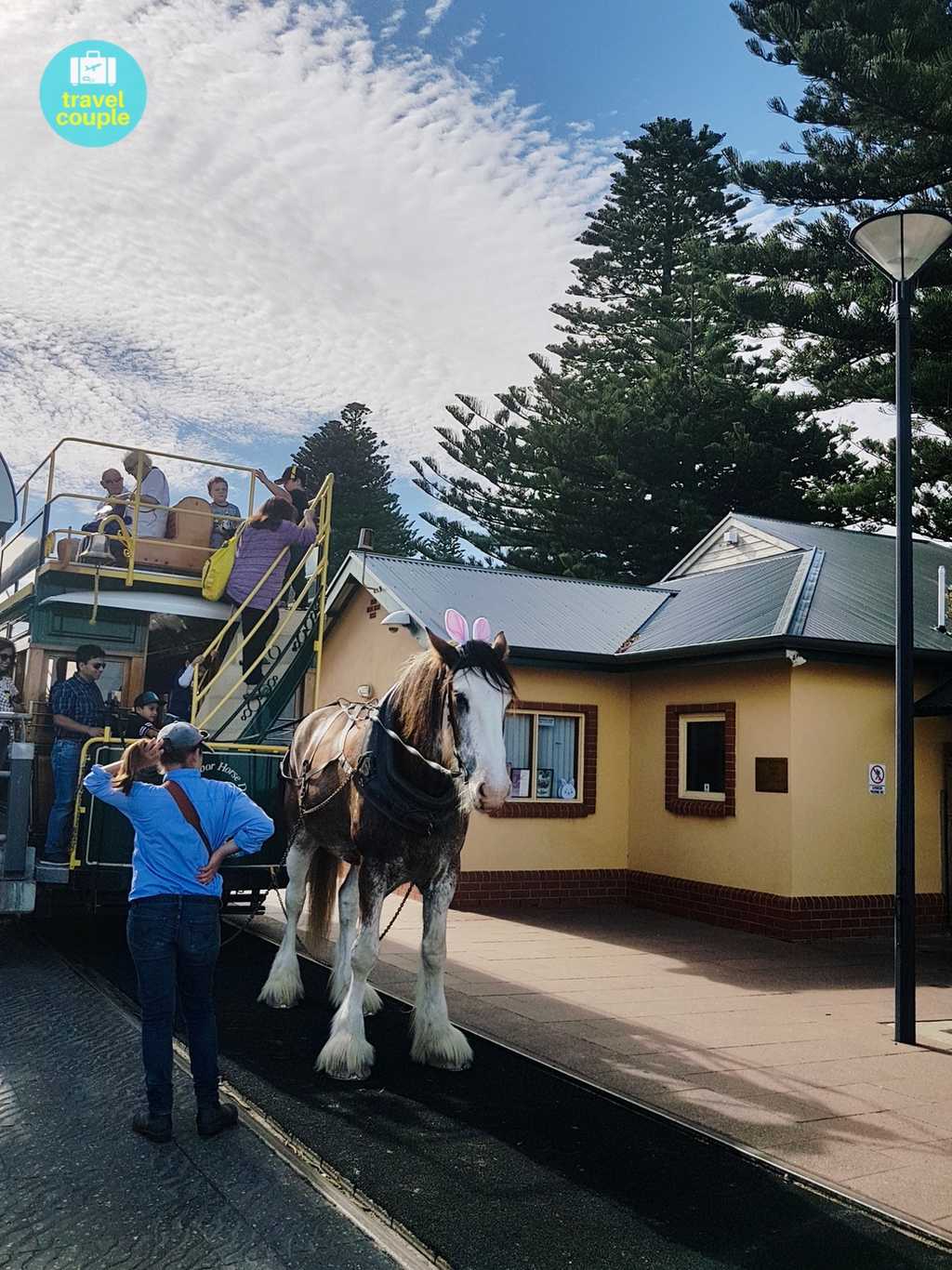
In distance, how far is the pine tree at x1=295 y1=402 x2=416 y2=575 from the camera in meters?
46.5

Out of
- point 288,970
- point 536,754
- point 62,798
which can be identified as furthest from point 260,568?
point 536,754

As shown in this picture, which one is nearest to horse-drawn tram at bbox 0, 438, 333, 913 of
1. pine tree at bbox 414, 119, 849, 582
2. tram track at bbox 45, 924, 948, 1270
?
tram track at bbox 45, 924, 948, 1270

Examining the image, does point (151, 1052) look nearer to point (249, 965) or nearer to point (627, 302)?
→ point (249, 965)

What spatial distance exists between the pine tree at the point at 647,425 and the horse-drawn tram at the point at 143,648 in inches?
808

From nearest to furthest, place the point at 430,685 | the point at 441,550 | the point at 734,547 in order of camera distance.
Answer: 1. the point at 430,685
2. the point at 734,547
3. the point at 441,550

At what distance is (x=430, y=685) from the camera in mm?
6242

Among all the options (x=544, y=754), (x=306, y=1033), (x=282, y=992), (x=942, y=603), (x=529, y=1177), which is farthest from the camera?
(x=544, y=754)

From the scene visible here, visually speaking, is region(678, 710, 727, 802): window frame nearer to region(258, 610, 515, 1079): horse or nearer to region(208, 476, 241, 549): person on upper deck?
region(208, 476, 241, 549): person on upper deck

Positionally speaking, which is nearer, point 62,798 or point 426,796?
point 426,796

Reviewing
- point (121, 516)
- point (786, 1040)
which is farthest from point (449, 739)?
point (121, 516)

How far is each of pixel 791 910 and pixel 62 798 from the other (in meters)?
7.48

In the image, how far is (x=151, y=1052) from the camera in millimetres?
4770

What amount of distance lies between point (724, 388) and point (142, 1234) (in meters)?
29.4

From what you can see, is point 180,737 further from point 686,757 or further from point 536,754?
point 686,757
